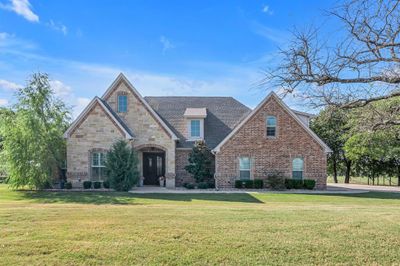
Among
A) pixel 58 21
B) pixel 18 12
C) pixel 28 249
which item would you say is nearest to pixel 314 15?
pixel 28 249

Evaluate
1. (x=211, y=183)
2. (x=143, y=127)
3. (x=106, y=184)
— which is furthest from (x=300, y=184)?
(x=106, y=184)

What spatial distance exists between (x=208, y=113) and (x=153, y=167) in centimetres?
617

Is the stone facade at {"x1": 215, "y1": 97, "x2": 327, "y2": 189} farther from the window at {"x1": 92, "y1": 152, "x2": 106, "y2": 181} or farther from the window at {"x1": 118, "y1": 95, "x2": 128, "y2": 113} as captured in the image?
the window at {"x1": 92, "y1": 152, "x2": 106, "y2": 181}

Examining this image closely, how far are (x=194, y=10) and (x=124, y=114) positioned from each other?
1069 centimetres

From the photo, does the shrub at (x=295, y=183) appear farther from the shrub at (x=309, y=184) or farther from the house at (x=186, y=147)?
the house at (x=186, y=147)

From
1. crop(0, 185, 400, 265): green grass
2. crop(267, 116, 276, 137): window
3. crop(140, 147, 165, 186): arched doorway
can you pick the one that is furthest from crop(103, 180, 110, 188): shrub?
crop(0, 185, 400, 265): green grass

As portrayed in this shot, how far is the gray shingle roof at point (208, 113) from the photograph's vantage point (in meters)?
23.8

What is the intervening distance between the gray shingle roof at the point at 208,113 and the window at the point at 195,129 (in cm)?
56

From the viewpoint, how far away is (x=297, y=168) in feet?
70.0

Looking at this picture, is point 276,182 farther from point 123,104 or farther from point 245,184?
point 123,104

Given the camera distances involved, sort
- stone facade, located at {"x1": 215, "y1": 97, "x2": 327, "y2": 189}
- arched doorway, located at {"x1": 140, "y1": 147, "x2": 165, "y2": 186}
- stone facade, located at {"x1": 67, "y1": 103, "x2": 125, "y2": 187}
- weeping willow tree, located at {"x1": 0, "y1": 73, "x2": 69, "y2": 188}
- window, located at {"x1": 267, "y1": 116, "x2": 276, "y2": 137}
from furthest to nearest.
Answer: arched doorway, located at {"x1": 140, "y1": 147, "x2": 165, "y2": 186} < window, located at {"x1": 267, "y1": 116, "x2": 276, "y2": 137} < stone facade, located at {"x1": 215, "y1": 97, "x2": 327, "y2": 189} < stone facade, located at {"x1": 67, "y1": 103, "x2": 125, "y2": 187} < weeping willow tree, located at {"x1": 0, "y1": 73, "x2": 69, "y2": 188}

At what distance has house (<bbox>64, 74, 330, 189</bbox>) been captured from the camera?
20953 mm

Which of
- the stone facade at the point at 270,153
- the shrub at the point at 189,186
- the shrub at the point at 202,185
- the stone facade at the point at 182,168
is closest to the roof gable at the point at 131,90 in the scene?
the stone facade at the point at 182,168

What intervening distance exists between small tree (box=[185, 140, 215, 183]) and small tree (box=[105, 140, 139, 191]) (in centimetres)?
401
